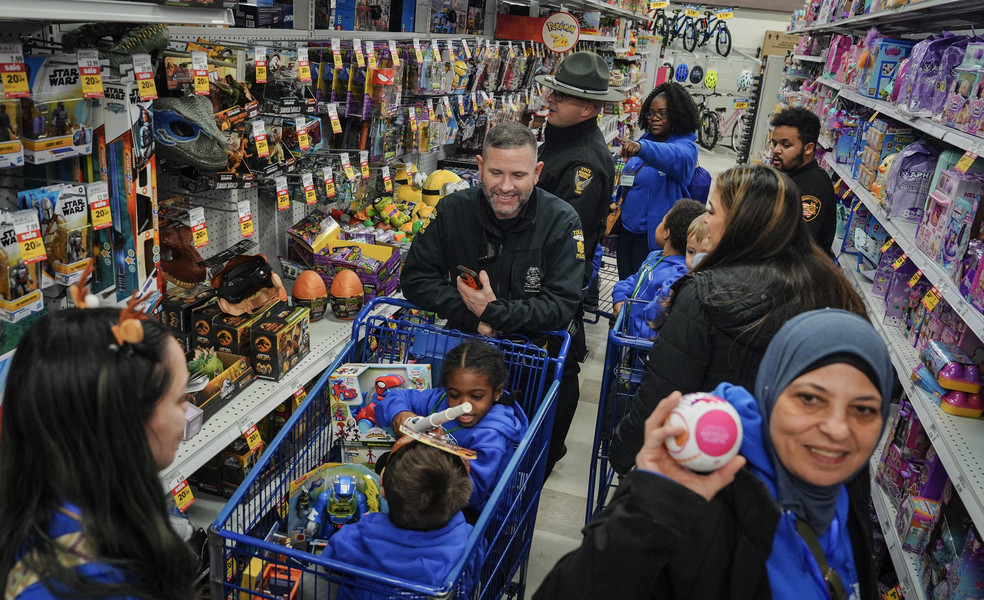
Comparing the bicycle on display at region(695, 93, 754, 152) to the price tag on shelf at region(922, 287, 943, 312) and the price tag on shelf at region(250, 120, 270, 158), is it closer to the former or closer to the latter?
the price tag on shelf at region(922, 287, 943, 312)

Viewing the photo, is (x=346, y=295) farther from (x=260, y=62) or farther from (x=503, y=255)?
(x=260, y=62)

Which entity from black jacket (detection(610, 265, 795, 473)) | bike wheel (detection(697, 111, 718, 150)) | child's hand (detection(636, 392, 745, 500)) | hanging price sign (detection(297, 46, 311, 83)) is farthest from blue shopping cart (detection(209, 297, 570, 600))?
bike wheel (detection(697, 111, 718, 150))

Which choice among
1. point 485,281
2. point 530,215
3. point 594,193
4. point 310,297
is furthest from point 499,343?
point 594,193

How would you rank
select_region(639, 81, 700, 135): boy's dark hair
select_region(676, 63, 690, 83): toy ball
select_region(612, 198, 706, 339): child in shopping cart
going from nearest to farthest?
select_region(612, 198, 706, 339): child in shopping cart → select_region(639, 81, 700, 135): boy's dark hair → select_region(676, 63, 690, 83): toy ball

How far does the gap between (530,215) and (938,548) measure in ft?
5.85

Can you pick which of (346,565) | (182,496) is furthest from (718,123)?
(346,565)

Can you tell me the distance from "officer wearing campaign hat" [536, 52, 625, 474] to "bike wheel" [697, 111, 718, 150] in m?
12.9

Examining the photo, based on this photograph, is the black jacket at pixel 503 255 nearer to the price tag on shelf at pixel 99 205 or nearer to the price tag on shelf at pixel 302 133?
the price tag on shelf at pixel 302 133

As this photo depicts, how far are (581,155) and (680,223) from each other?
28.4 inches

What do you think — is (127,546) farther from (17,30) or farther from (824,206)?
(824,206)

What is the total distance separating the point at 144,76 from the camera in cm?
217

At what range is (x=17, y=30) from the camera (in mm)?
1999

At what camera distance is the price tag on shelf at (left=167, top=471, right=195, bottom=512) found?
87.5 inches

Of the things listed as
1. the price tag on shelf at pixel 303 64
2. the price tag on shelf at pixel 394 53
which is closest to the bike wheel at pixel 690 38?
the price tag on shelf at pixel 394 53
